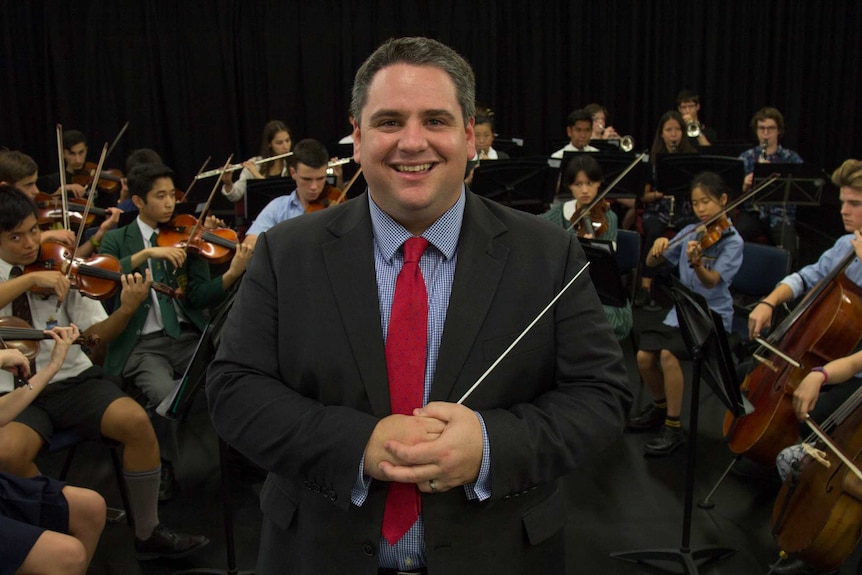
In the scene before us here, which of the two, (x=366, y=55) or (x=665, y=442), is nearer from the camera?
(x=665, y=442)

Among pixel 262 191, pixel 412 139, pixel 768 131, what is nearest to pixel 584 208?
pixel 262 191

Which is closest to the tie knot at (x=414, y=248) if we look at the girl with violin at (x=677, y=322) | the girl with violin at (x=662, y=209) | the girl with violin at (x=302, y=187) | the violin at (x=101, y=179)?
the girl with violin at (x=677, y=322)

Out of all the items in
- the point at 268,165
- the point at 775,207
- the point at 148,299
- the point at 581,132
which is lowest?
the point at 775,207

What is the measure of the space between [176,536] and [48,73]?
7.68 m

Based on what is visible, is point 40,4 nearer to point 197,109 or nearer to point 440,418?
point 197,109

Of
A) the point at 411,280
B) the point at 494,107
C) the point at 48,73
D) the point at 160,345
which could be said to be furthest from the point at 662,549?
the point at 48,73

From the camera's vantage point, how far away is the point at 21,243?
3.24 metres

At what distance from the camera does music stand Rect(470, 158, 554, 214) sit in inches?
221

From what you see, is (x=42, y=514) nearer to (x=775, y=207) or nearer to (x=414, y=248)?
(x=414, y=248)

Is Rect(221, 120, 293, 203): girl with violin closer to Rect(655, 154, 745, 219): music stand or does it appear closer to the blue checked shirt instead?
Rect(655, 154, 745, 219): music stand

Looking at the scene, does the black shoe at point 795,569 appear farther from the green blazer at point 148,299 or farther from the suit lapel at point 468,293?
the green blazer at point 148,299

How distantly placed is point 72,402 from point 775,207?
5.48m

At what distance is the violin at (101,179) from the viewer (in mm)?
6551

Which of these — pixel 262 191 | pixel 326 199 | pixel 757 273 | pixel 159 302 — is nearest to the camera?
pixel 159 302
